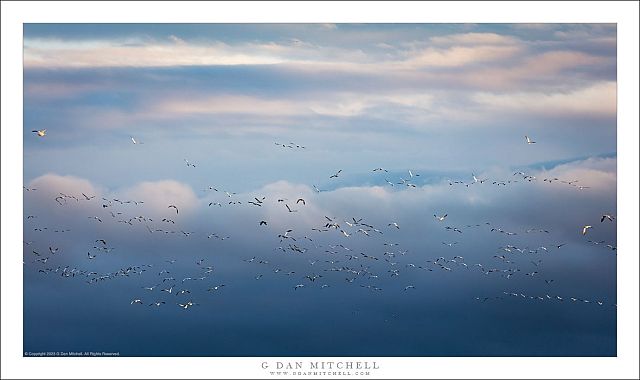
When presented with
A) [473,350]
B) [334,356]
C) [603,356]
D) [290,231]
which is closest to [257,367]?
[334,356]

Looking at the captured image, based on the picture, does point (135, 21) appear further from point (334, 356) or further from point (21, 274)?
point (334, 356)

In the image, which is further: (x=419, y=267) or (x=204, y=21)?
(x=419, y=267)

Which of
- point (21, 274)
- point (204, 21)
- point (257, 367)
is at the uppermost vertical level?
point (204, 21)

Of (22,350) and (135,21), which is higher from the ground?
(135,21)

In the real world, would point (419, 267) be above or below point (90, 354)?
above

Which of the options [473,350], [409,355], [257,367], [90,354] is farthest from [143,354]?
[473,350]

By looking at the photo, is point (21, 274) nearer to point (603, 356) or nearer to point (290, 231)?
point (290, 231)

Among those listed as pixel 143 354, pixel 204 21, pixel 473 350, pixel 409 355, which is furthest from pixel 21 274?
pixel 473 350

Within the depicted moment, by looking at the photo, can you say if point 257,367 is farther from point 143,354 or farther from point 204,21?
point 204,21
